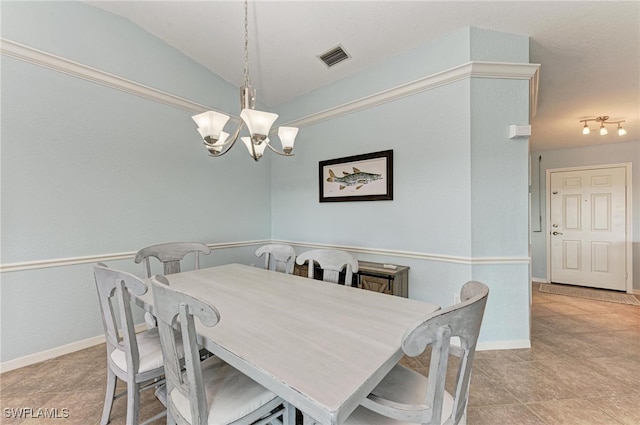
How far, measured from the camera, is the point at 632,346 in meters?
2.48

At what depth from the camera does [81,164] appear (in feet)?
7.98

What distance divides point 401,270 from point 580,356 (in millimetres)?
1610

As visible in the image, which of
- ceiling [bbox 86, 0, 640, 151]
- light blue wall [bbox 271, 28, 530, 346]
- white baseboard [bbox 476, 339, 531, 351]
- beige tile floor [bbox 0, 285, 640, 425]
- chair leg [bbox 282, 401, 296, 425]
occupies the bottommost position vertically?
beige tile floor [bbox 0, 285, 640, 425]

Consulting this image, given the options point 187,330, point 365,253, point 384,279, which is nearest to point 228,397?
point 187,330

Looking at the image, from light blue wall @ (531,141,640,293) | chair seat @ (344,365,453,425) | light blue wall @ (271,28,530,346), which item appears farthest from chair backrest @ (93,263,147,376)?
light blue wall @ (531,141,640,293)

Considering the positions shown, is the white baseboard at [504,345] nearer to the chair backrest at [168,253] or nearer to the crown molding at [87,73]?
the chair backrest at [168,253]

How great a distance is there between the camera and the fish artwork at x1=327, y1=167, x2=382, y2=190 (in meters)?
3.04

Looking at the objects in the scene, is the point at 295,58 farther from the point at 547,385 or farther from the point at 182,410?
the point at 547,385

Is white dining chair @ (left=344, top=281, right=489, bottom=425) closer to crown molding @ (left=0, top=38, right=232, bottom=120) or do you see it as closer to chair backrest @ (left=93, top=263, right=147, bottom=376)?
chair backrest @ (left=93, top=263, right=147, bottom=376)

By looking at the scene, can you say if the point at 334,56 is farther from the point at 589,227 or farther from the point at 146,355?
the point at 589,227

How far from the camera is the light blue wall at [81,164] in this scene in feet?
7.02

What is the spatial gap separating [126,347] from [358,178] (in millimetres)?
2513

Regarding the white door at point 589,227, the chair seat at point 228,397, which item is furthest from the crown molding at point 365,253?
the white door at point 589,227

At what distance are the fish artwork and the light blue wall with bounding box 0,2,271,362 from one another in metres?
1.60
